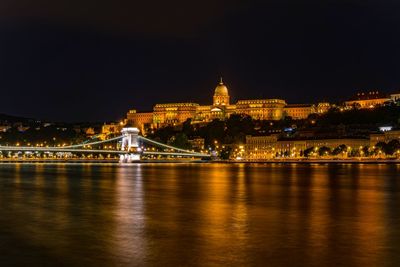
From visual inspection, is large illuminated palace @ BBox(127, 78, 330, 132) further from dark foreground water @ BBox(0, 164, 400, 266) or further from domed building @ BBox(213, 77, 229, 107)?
dark foreground water @ BBox(0, 164, 400, 266)

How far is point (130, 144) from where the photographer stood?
288ft

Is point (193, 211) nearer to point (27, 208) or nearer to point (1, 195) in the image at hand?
point (27, 208)

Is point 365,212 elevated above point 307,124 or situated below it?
Result: below

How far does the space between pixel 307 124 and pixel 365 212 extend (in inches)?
3637

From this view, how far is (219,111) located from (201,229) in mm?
117217

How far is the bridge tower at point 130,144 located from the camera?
8500 centimetres

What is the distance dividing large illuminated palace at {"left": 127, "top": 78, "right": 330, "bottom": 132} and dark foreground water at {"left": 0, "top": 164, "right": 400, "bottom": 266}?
3932 inches

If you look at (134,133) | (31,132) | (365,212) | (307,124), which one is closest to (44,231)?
(365,212)

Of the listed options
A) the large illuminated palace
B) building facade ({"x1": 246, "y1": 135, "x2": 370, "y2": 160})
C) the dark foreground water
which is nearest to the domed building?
the large illuminated palace

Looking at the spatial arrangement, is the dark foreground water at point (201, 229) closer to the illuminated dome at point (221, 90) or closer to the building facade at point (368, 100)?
the building facade at point (368, 100)

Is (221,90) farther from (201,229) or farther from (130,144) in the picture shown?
(201,229)

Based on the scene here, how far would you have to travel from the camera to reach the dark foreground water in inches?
495

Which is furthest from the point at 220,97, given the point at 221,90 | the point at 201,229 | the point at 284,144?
the point at 201,229

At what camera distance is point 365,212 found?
19906 millimetres
